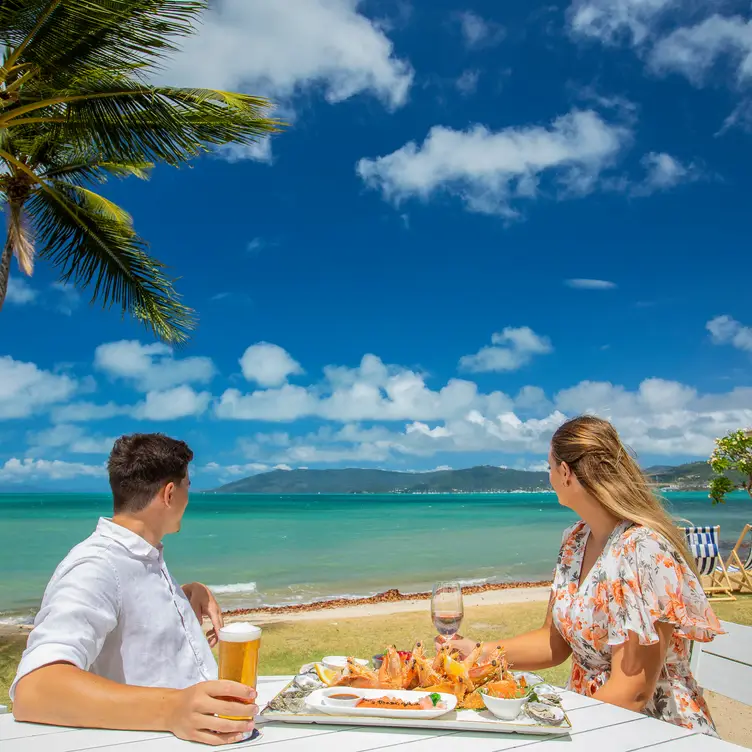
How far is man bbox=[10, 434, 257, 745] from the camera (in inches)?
56.7

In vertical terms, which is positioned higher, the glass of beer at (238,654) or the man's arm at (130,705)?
the glass of beer at (238,654)

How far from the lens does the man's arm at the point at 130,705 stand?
140cm

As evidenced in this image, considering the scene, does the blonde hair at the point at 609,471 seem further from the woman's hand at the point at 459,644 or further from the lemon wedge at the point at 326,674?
the lemon wedge at the point at 326,674

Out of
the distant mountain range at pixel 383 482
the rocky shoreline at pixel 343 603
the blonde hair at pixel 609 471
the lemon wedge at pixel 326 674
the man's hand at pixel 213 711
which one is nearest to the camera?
the man's hand at pixel 213 711

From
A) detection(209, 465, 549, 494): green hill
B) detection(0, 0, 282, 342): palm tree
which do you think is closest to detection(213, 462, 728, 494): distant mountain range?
detection(209, 465, 549, 494): green hill

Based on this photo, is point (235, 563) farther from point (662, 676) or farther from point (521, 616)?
point (662, 676)

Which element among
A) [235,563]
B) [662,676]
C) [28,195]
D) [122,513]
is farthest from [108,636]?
[235,563]

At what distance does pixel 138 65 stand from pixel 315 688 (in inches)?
245

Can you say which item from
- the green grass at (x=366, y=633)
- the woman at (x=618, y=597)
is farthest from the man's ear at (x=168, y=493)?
the green grass at (x=366, y=633)

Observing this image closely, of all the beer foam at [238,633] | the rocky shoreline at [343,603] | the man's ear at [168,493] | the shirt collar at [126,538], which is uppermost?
the man's ear at [168,493]

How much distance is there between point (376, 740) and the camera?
A: 1.47 meters

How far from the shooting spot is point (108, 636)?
1913 millimetres

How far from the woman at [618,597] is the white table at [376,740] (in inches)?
16.9

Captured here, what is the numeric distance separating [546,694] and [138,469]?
1.35 m
